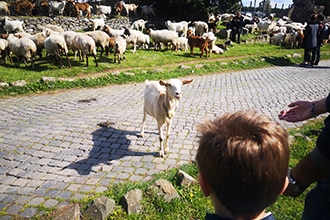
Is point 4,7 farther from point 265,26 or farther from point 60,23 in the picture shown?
point 265,26

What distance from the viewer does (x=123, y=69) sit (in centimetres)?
1403

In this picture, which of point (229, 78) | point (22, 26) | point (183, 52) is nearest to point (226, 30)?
point (183, 52)

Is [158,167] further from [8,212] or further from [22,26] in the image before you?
[22,26]

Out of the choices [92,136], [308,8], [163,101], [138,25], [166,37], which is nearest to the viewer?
[163,101]

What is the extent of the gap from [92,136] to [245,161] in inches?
225

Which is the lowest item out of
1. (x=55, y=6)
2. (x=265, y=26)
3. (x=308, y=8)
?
(x=265, y=26)

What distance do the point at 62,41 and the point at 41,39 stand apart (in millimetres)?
2062

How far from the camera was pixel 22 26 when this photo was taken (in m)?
20.9

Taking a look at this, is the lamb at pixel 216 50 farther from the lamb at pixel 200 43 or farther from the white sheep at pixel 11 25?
the white sheep at pixel 11 25

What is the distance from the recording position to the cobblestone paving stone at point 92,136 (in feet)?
15.0

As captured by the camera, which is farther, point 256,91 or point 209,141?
point 256,91

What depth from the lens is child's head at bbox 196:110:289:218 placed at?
1.30 meters

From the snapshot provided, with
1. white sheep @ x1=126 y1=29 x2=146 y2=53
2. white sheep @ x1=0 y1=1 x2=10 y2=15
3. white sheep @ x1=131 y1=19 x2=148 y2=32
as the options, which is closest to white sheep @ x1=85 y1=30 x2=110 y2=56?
white sheep @ x1=126 y1=29 x2=146 y2=53

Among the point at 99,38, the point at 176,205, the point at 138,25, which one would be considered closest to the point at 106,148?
the point at 176,205
